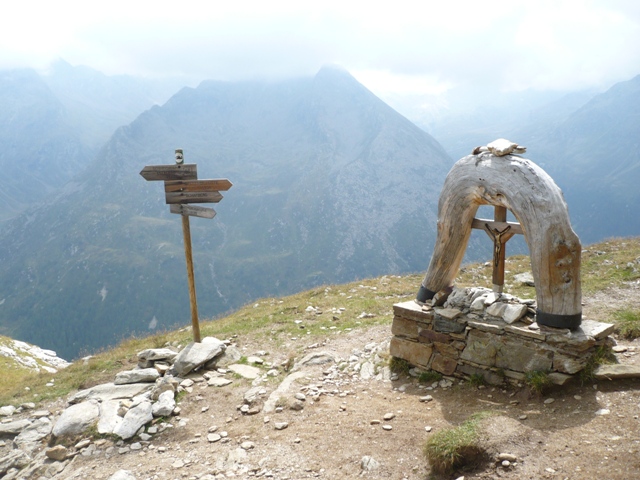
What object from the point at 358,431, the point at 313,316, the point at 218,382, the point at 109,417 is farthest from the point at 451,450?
the point at 313,316

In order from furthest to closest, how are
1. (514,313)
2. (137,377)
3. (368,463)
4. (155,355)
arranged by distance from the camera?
(155,355) < (137,377) < (514,313) < (368,463)

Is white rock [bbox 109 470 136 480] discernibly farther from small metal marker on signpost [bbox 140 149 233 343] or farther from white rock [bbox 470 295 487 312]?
white rock [bbox 470 295 487 312]

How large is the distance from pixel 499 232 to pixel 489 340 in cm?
235

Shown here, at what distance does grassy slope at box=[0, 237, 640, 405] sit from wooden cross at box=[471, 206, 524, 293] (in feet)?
11.3

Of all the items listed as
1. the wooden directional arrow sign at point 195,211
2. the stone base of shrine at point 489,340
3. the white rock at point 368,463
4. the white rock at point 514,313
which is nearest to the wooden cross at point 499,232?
the stone base of shrine at point 489,340

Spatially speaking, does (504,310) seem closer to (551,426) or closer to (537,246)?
(537,246)

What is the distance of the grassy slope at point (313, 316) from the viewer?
42.6 feet

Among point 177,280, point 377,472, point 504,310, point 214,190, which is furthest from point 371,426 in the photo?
point 177,280

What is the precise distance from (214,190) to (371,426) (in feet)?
→ 26.0

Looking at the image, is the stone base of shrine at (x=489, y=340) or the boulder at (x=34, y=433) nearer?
the stone base of shrine at (x=489, y=340)

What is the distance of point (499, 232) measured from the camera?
937 cm

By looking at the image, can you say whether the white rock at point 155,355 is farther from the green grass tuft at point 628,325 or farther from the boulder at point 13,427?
the green grass tuft at point 628,325

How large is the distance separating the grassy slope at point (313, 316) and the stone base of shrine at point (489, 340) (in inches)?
135

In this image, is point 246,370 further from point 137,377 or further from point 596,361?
point 596,361
